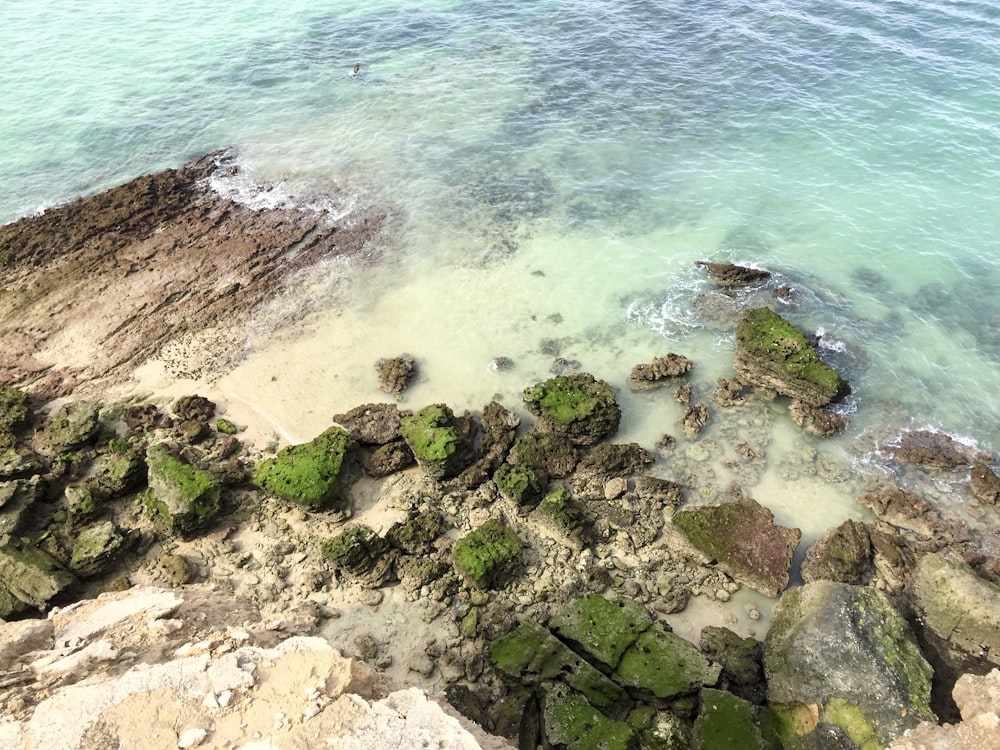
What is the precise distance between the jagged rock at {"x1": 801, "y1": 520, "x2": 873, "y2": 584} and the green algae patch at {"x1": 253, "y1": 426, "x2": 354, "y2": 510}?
11.2 m

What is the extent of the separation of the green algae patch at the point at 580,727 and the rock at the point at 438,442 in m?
6.18

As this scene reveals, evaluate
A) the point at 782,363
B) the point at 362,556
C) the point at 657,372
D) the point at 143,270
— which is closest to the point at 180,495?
the point at 362,556

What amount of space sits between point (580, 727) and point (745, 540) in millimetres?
5807

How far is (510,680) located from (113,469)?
449 inches

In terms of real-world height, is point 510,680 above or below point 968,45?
below

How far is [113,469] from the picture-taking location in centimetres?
1575

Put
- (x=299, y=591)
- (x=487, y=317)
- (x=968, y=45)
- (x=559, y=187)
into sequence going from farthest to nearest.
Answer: (x=968, y=45), (x=559, y=187), (x=487, y=317), (x=299, y=591)

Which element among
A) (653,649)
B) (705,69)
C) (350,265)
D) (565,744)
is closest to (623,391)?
(653,649)

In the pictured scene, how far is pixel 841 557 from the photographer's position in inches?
541

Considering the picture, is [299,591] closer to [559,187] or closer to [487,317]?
[487,317]

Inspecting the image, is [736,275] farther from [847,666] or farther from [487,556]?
[487,556]

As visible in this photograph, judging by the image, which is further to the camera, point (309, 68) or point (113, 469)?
point (309, 68)

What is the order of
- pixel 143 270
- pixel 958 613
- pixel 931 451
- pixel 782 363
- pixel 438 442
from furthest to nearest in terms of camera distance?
pixel 143 270
pixel 782 363
pixel 931 451
pixel 438 442
pixel 958 613

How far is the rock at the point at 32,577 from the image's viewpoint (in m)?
12.9
